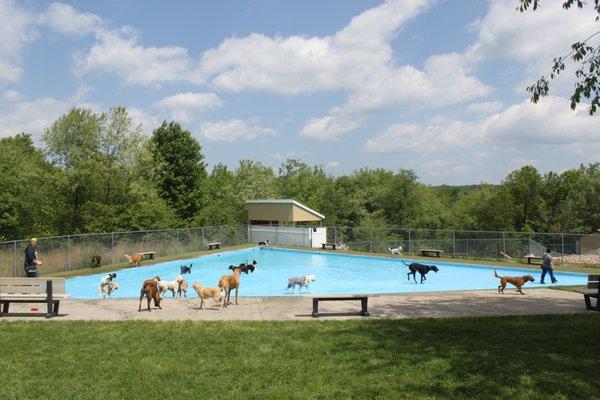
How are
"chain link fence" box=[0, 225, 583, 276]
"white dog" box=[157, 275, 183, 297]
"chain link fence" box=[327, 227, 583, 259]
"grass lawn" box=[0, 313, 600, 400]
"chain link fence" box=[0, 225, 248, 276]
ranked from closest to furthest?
"grass lawn" box=[0, 313, 600, 400] < "white dog" box=[157, 275, 183, 297] < "chain link fence" box=[0, 225, 248, 276] < "chain link fence" box=[0, 225, 583, 276] < "chain link fence" box=[327, 227, 583, 259]

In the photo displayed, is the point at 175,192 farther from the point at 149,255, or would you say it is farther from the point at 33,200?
the point at 149,255

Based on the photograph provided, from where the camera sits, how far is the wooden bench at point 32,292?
37.7 feet

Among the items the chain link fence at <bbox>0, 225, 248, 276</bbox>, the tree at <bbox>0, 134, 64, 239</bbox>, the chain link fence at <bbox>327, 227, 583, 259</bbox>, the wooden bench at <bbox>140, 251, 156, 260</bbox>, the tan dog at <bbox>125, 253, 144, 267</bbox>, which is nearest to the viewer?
the chain link fence at <bbox>0, 225, 248, 276</bbox>

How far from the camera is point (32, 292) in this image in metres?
11.7

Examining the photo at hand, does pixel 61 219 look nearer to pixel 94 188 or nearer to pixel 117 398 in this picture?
pixel 94 188

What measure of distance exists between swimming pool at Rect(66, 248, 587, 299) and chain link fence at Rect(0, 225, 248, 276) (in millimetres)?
2398

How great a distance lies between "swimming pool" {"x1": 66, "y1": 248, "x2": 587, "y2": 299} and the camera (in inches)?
866

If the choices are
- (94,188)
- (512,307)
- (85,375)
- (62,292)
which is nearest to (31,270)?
(62,292)

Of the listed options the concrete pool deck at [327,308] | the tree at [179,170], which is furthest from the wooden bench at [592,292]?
the tree at [179,170]

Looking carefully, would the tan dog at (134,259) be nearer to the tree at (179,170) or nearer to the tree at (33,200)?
the tree at (33,200)

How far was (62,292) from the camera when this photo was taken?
39.2ft

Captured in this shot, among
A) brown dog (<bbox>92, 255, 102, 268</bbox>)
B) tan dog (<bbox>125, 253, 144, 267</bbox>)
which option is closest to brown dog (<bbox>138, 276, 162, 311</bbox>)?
tan dog (<bbox>125, 253, 144, 267</bbox>)

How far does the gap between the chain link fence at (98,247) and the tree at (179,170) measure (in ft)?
57.2

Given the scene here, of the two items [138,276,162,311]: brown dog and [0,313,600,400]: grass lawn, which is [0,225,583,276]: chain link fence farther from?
[0,313,600,400]: grass lawn
